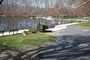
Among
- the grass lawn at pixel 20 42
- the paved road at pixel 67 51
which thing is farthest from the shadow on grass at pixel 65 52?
the grass lawn at pixel 20 42

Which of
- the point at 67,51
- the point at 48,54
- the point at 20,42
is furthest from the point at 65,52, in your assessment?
the point at 20,42

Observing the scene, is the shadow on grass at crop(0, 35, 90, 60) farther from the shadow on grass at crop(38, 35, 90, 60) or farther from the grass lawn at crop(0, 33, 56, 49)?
the grass lawn at crop(0, 33, 56, 49)

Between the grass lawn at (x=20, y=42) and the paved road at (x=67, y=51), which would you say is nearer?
the paved road at (x=67, y=51)

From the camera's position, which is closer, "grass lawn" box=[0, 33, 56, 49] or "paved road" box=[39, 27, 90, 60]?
"paved road" box=[39, 27, 90, 60]

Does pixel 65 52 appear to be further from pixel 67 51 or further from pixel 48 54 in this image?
pixel 48 54

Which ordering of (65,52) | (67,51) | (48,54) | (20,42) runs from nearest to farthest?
(48,54) < (65,52) < (67,51) < (20,42)

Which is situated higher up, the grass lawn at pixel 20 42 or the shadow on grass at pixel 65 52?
the grass lawn at pixel 20 42

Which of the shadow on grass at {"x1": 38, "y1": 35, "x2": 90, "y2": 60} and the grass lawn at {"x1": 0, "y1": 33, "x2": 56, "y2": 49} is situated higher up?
the grass lawn at {"x1": 0, "y1": 33, "x2": 56, "y2": 49}

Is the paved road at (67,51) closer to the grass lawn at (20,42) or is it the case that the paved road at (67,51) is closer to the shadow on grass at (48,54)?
the shadow on grass at (48,54)

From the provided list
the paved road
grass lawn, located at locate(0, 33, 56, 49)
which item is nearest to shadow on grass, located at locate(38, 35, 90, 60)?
the paved road

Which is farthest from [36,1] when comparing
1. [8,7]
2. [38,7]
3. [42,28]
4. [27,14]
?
[42,28]

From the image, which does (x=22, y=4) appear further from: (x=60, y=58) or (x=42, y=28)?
(x=60, y=58)

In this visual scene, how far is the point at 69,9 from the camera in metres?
80.0

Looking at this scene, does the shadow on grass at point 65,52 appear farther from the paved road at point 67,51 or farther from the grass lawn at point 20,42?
the grass lawn at point 20,42
